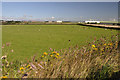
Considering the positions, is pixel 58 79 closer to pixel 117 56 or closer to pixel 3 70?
pixel 3 70

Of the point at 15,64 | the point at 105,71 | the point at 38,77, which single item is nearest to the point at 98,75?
the point at 105,71

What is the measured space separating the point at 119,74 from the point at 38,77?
6.95 feet

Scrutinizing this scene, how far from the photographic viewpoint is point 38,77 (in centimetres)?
246

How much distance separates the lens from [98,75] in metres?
3.01

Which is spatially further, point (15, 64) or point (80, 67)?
point (15, 64)

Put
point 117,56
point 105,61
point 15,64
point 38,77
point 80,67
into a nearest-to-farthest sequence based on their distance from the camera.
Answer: point 38,77 → point 80,67 → point 15,64 → point 105,61 → point 117,56

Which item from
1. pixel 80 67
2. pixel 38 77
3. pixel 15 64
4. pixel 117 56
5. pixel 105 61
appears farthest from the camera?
pixel 117 56

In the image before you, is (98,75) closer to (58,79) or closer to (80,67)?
(80,67)

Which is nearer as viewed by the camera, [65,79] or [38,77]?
[38,77]

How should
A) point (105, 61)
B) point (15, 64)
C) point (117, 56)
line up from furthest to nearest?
1. point (117, 56)
2. point (105, 61)
3. point (15, 64)

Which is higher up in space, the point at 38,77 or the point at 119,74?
the point at 38,77

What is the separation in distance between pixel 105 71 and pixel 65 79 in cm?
106

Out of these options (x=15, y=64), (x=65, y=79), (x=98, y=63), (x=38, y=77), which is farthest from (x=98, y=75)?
(x=15, y=64)

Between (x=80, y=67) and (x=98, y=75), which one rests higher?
(x=80, y=67)
